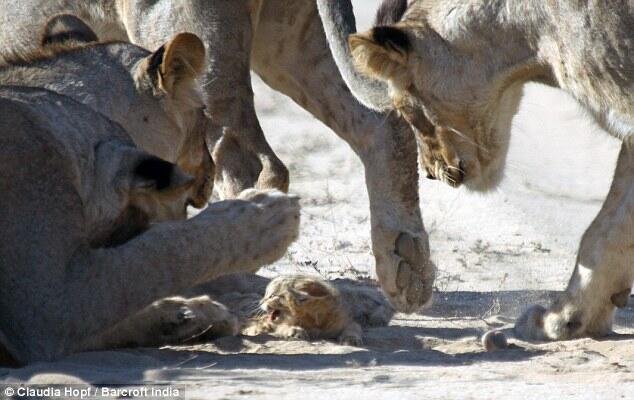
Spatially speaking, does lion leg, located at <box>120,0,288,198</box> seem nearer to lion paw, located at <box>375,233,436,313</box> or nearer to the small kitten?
lion paw, located at <box>375,233,436,313</box>

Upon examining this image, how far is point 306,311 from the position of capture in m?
5.09

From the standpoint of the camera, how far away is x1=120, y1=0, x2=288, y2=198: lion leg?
659 centimetres

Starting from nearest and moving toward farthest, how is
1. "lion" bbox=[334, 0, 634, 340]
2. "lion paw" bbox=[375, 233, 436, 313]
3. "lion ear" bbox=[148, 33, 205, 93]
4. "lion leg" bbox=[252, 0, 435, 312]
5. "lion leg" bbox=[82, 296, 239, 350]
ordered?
"lion leg" bbox=[82, 296, 239, 350] → "lion" bbox=[334, 0, 634, 340] → "lion ear" bbox=[148, 33, 205, 93] → "lion paw" bbox=[375, 233, 436, 313] → "lion leg" bbox=[252, 0, 435, 312]

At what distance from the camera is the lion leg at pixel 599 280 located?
16.7 feet

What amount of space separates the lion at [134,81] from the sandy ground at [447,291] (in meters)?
0.89

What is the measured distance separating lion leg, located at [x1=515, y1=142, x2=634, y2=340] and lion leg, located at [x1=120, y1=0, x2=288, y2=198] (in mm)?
1847

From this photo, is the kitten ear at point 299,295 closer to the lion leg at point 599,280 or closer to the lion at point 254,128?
the lion leg at point 599,280

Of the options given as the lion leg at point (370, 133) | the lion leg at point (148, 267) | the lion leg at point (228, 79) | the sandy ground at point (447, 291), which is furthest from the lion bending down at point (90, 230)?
the lion leg at point (228, 79)

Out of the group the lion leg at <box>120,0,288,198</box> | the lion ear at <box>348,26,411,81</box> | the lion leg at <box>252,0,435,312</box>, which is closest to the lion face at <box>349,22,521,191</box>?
the lion ear at <box>348,26,411,81</box>

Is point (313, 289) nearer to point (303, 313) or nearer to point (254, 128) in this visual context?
point (303, 313)

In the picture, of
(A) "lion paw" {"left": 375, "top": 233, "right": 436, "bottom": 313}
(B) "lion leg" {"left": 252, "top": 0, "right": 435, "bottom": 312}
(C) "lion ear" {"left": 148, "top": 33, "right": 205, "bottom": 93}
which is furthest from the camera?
(B) "lion leg" {"left": 252, "top": 0, "right": 435, "bottom": 312}

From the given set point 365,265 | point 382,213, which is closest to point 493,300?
point 382,213

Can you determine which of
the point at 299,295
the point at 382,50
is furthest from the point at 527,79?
the point at 299,295

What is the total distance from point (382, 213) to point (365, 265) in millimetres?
804
